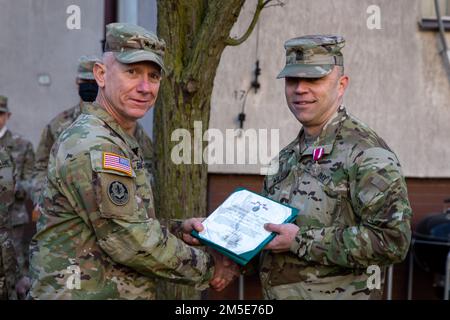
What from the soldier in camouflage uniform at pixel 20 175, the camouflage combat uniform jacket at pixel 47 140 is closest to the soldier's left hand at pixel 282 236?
the camouflage combat uniform jacket at pixel 47 140

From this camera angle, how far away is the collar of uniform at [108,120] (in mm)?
3340

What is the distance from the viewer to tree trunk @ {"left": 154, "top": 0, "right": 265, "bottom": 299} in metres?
4.72

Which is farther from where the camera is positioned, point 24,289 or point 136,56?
point 24,289

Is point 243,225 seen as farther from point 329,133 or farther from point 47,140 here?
point 47,140

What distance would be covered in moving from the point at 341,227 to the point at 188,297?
1903 millimetres

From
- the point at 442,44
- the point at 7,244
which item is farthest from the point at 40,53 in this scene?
the point at 442,44

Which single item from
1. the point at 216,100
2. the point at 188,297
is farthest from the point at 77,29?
the point at 188,297

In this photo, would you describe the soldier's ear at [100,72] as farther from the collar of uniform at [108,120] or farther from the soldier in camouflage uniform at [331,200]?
the soldier in camouflage uniform at [331,200]

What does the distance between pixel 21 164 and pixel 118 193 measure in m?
4.16

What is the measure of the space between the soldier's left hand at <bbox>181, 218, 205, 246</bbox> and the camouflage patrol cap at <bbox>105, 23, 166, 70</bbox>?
33.1 inches

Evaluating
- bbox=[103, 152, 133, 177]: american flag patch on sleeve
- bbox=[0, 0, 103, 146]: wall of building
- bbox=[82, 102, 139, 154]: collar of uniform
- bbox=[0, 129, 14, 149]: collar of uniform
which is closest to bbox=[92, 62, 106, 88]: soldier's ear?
bbox=[82, 102, 139, 154]: collar of uniform

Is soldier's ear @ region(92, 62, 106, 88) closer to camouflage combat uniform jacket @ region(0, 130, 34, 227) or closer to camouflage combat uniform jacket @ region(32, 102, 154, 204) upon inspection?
camouflage combat uniform jacket @ region(32, 102, 154, 204)

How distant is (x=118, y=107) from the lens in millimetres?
3391
